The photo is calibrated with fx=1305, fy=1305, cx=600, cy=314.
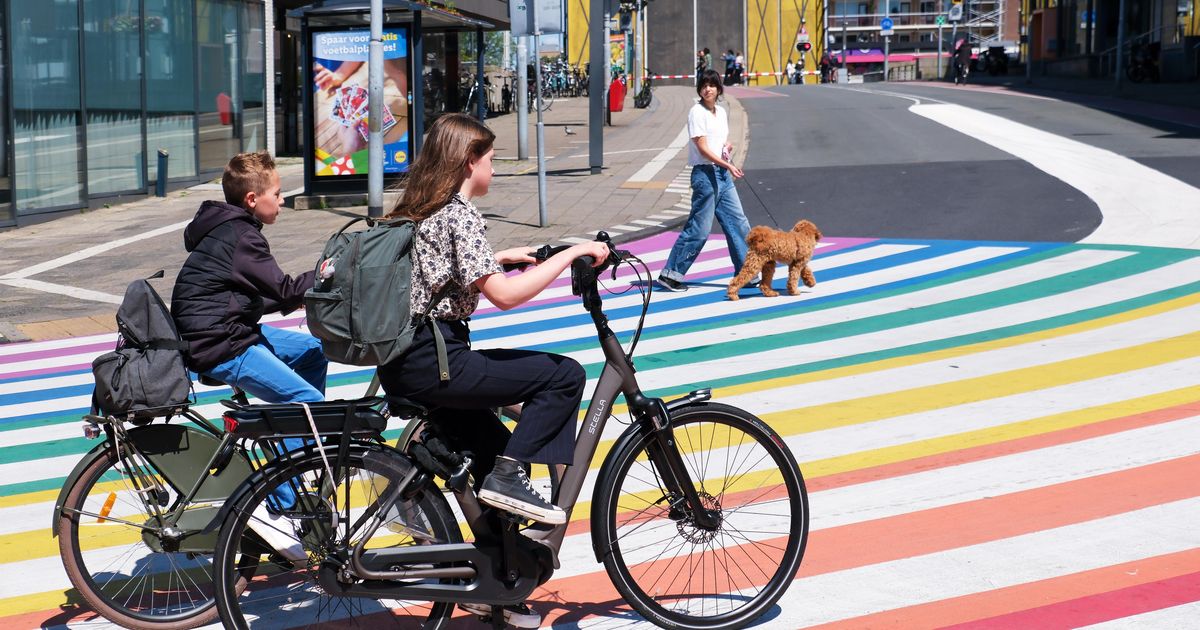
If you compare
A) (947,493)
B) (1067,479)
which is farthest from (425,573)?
(1067,479)

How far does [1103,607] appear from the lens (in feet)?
14.5

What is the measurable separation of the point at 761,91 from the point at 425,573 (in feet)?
139

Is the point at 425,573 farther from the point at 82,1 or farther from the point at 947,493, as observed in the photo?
the point at 82,1

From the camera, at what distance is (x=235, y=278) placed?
4.60m

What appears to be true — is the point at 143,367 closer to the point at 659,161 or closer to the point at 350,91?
the point at 350,91

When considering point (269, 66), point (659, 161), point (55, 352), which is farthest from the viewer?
point (269, 66)

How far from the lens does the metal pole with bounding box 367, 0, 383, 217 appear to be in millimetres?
15297

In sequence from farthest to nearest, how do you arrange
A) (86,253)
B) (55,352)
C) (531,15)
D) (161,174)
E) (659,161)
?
(659,161) → (161,174) → (531,15) → (86,253) → (55,352)

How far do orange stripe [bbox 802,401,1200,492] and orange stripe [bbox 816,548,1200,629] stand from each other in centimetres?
143

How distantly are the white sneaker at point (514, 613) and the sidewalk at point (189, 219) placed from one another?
820cm

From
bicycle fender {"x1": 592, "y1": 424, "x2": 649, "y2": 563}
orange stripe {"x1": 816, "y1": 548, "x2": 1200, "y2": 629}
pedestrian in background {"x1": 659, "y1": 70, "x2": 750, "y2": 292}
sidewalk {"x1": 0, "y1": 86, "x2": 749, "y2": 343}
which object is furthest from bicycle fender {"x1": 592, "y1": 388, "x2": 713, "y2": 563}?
sidewalk {"x1": 0, "y1": 86, "x2": 749, "y2": 343}

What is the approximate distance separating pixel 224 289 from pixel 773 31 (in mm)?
76378

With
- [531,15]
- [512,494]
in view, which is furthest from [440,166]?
[531,15]

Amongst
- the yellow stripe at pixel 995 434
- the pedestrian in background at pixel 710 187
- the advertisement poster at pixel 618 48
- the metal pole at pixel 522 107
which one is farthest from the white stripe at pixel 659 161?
the advertisement poster at pixel 618 48
